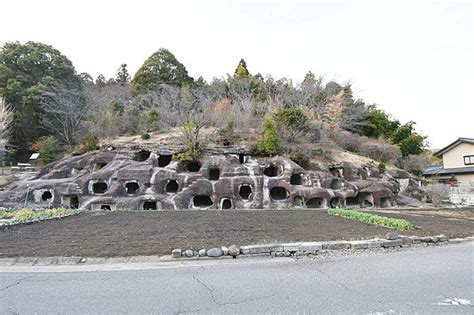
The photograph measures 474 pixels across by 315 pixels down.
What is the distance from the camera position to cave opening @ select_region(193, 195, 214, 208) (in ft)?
65.7

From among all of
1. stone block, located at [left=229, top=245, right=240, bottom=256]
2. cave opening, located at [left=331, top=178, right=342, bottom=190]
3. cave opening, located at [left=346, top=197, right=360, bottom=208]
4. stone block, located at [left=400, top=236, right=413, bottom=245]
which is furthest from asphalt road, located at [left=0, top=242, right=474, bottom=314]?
cave opening, located at [left=346, top=197, right=360, bottom=208]

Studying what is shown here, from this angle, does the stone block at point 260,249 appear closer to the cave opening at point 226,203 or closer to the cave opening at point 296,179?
the cave opening at point 226,203

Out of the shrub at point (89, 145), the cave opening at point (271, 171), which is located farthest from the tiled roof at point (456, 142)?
the shrub at point (89, 145)

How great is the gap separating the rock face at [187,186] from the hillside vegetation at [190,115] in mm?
1872

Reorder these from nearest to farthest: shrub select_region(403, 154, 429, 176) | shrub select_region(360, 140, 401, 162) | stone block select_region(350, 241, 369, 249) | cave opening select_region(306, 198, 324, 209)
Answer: stone block select_region(350, 241, 369, 249) < cave opening select_region(306, 198, 324, 209) < shrub select_region(360, 140, 401, 162) < shrub select_region(403, 154, 429, 176)

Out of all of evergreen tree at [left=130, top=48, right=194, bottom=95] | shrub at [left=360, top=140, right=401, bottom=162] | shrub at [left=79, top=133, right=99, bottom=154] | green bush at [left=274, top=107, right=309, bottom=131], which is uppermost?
evergreen tree at [left=130, top=48, right=194, bottom=95]

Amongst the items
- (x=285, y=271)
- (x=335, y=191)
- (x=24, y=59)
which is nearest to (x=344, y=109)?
(x=335, y=191)

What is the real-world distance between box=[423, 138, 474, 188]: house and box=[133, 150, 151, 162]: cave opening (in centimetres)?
3108

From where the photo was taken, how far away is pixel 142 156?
75.5ft

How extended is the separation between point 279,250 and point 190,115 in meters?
19.1

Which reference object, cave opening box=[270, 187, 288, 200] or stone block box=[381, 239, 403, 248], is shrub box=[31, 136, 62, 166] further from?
stone block box=[381, 239, 403, 248]

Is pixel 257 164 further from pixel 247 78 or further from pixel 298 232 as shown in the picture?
pixel 247 78

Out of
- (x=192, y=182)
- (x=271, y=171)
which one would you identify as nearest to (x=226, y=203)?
(x=192, y=182)

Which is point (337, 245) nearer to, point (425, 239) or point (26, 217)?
point (425, 239)
